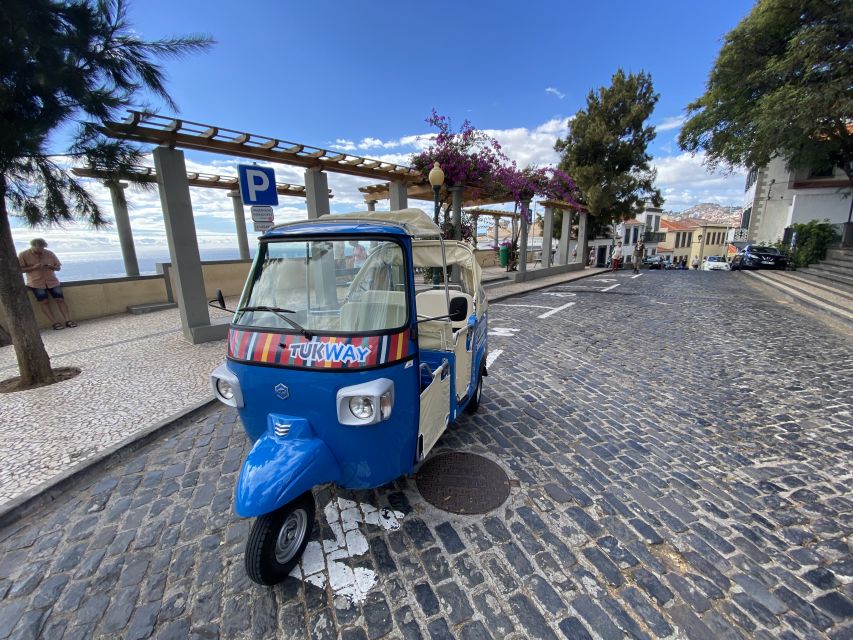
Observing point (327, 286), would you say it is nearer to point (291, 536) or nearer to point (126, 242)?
point (291, 536)

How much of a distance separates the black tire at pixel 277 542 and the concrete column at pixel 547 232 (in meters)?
17.9

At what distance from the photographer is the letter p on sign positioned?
530 centimetres

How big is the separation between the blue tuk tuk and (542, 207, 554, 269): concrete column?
54.4ft

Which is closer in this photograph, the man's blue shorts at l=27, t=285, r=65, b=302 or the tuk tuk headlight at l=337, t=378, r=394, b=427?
the tuk tuk headlight at l=337, t=378, r=394, b=427

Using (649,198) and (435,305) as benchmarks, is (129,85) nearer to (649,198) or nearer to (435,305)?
(435,305)

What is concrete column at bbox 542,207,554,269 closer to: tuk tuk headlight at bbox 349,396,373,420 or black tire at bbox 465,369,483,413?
black tire at bbox 465,369,483,413

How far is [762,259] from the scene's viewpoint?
2044 centimetres

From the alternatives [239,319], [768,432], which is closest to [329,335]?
[239,319]

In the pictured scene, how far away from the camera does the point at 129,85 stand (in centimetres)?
453

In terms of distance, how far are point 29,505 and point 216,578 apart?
183 cm

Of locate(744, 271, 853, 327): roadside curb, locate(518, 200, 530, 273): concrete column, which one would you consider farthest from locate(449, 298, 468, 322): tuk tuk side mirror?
locate(518, 200, 530, 273): concrete column

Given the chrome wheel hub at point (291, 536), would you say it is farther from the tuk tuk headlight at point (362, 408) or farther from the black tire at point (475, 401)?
the black tire at point (475, 401)

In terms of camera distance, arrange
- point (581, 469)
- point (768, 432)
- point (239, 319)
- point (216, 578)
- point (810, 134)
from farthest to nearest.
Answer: point (810, 134), point (768, 432), point (581, 469), point (239, 319), point (216, 578)

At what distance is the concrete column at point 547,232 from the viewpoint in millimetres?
17641
